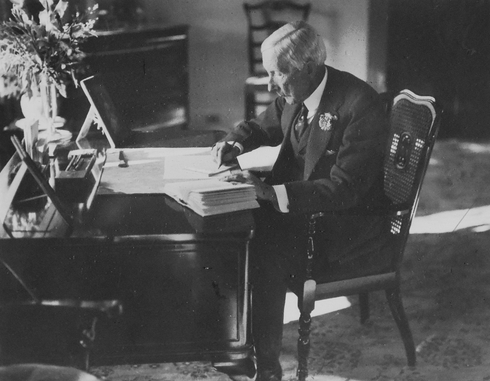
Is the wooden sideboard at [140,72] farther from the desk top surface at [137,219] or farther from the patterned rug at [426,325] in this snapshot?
the desk top surface at [137,219]

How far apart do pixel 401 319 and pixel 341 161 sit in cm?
71

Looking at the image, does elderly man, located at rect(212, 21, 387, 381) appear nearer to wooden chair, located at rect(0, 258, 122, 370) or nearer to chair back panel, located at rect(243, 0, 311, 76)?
wooden chair, located at rect(0, 258, 122, 370)

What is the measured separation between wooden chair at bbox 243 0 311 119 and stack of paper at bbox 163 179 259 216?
2.21m

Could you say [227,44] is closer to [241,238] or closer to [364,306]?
[364,306]

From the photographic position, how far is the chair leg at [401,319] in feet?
7.78

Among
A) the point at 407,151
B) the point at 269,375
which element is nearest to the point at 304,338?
the point at 269,375

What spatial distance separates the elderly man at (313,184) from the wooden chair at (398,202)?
44 millimetres

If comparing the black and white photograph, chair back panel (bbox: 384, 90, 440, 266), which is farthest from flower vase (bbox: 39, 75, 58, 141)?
chair back panel (bbox: 384, 90, 440, 266)

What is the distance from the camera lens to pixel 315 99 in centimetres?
236

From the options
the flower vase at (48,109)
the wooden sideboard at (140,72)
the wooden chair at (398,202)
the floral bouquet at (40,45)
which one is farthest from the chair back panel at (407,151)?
the wooden sideboard at (140,72)

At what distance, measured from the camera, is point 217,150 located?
7.89 feet

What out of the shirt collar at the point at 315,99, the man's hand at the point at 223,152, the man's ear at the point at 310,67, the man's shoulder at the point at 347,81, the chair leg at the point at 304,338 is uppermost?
the man's ear at the point at 310,67

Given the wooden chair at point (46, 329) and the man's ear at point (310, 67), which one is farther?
Answer: the man's ear at point (310, 67)

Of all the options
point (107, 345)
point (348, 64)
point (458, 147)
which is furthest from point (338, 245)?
point (458, 147)
